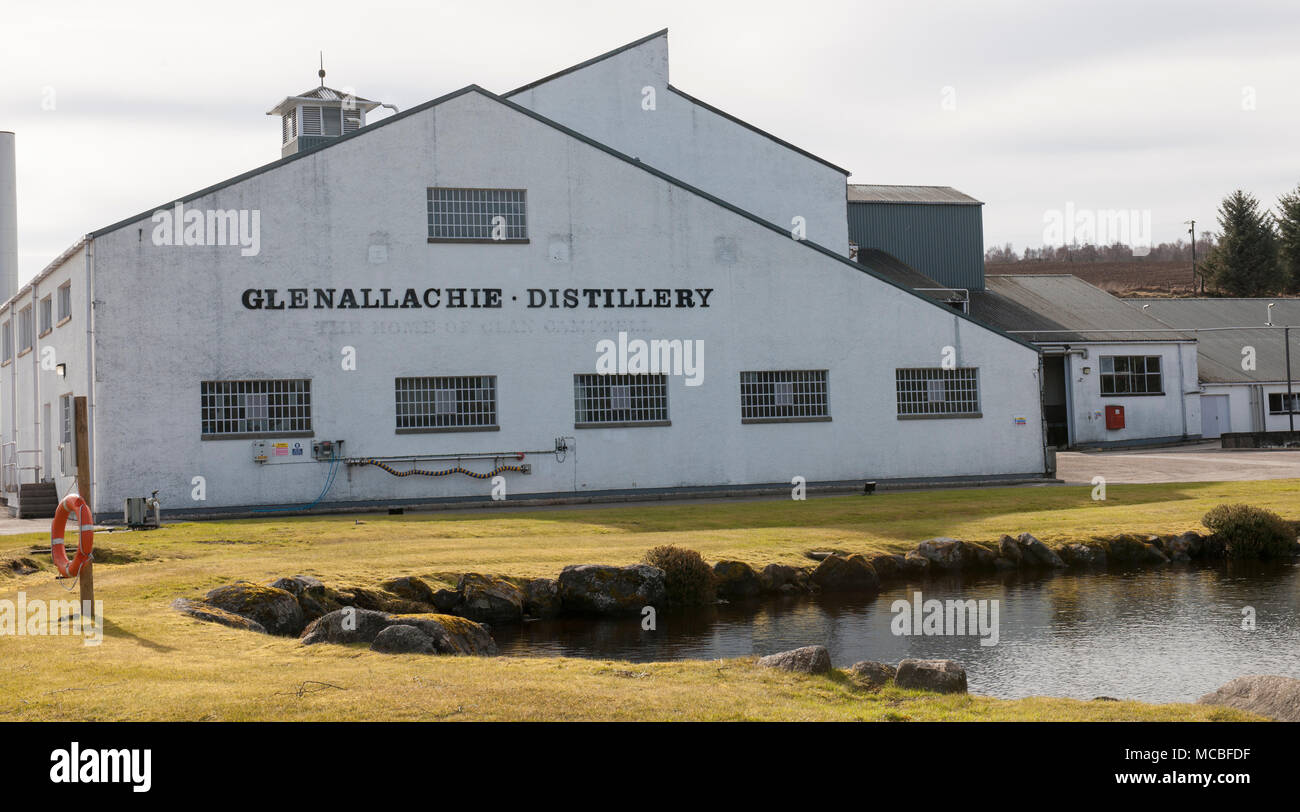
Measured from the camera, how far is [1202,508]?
26797 millimetres

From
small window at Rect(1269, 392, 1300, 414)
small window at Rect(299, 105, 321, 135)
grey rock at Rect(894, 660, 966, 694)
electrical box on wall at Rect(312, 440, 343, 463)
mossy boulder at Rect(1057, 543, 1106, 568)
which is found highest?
small window at Rect(299, 105, 321, 135)

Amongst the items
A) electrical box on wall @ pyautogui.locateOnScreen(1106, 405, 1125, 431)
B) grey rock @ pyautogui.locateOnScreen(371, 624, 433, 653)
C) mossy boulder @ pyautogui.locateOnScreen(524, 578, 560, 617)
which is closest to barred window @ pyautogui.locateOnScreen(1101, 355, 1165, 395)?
electrical box on wall @ pyautogui.locateOnScreen(1106, 405, 1125, 431)

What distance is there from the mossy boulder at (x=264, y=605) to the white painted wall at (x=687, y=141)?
84.4 feet

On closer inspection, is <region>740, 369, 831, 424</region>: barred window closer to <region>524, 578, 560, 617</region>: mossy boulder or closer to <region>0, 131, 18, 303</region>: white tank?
<region>524, 578, 560, 617</region>: mossy boulder

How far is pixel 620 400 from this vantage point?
3416cm

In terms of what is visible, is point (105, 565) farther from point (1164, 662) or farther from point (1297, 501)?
point (1297, 501)

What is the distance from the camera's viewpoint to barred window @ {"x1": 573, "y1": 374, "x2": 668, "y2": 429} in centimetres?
3381

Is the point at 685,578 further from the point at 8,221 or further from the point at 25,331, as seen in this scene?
the point at 8,221

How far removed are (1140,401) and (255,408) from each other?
37906 millimetres

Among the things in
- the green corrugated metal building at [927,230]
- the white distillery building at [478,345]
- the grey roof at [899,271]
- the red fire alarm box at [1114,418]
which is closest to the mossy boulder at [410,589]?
the white distillery building at [478,345]

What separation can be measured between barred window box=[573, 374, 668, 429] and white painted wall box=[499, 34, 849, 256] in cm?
889

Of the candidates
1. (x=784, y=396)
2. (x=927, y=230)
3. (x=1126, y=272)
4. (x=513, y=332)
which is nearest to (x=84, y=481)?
(x=513, y=332)
